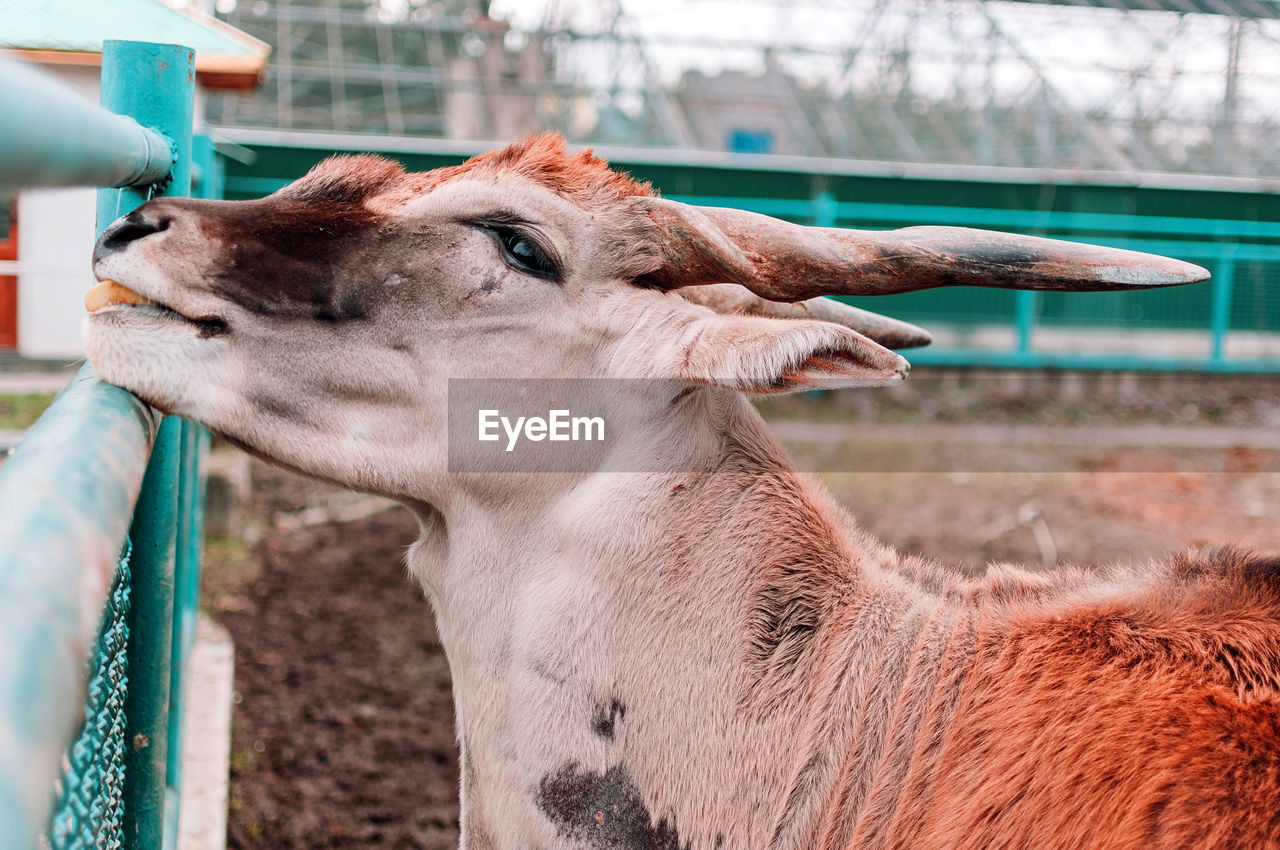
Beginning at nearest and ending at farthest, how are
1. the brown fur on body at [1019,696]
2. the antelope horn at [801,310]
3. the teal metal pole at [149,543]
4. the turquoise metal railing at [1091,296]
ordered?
the brown fur on body at [1019,696], the teal metal pole at [149,543], the antelope horn at [801,310], the turquoise metal railing at [1091,296]

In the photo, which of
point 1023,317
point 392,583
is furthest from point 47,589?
point 1023,317

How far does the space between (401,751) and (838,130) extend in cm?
1635

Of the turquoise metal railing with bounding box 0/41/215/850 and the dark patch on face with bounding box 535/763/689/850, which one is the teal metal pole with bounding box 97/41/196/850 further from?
the dark patch on face with bounding box 535/763/689/850

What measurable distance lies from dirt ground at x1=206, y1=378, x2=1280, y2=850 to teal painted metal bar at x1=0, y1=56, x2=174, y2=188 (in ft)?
7.79

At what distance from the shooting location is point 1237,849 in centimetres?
175

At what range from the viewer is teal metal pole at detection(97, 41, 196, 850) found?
2.01 m

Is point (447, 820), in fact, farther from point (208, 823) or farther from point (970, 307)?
point (970, 307)

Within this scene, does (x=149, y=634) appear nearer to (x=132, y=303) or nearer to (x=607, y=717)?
(x=132, y=303)

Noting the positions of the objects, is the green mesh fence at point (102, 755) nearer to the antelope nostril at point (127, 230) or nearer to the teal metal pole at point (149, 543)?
the teal metal pole at point (149, 543)

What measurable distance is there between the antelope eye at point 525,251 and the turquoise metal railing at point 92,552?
0.69m

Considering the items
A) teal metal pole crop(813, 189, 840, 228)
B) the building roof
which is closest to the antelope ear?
the building roof

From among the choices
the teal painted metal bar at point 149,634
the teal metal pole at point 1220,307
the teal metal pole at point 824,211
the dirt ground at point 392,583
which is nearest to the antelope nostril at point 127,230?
the teal painted metal bar at point 149,634

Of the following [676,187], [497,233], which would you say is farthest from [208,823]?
[676,187]

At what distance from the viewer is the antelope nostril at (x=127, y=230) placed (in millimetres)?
2049
